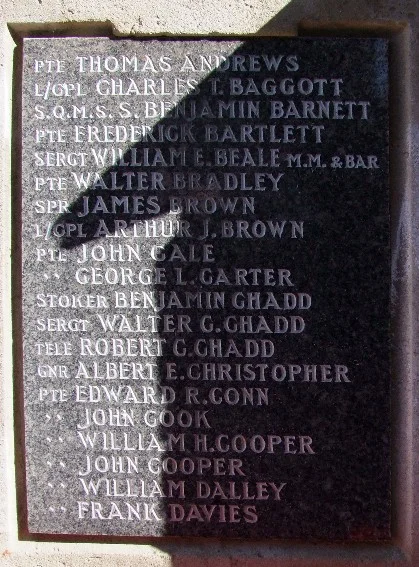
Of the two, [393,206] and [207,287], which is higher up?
[393,206]

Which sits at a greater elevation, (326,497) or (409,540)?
(326,497)

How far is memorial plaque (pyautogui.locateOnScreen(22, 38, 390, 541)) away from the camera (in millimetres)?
2432

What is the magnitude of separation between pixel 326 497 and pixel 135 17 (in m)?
2.14

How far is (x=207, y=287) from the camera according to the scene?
248 cm

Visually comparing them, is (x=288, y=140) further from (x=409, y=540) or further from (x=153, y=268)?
(x=409, y=540)

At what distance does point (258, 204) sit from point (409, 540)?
1.53 metres

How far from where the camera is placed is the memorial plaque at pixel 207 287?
2.43 meters

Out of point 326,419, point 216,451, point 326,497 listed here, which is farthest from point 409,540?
point 216,451

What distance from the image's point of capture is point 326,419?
8.14ft

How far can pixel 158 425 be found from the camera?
2520 millimetres

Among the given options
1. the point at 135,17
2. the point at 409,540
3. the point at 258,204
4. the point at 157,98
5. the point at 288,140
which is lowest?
the point at 409,540

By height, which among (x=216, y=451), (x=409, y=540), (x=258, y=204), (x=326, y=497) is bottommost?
(x=409, y=540)

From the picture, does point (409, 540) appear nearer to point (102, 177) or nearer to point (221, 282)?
point (221, 282)

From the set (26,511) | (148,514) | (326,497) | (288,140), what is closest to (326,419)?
(326,497)
